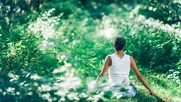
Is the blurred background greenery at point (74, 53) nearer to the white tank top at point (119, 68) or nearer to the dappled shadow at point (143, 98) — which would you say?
the dappled shadow at point (143, 98)

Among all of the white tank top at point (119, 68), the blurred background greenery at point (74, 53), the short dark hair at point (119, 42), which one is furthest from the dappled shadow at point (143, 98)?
the short dark hair at point (119, 42)

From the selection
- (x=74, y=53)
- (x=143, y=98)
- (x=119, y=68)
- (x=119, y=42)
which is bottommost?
(x=143, y=98)

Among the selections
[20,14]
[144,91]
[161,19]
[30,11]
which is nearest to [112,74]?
[144,91]

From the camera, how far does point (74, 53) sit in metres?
9.80

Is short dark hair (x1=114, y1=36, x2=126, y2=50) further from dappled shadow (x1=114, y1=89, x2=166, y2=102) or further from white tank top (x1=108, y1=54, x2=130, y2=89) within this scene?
dappled shadow (x1=114, y1=89, x2=166, y2=102)

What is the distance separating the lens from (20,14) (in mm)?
14195

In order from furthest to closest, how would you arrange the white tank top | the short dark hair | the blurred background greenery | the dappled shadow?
the dappled shadow → the white tank top → the short dark hair → the blurred background greenery

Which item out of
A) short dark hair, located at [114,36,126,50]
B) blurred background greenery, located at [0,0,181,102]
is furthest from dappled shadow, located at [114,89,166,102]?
short dark hair, located at [114,36,126,50]

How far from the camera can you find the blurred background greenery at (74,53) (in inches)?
178

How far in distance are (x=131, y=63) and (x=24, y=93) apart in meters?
2.88

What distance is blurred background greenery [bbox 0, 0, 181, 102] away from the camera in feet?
14.9

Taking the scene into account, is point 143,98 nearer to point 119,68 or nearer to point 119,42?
point 119,68

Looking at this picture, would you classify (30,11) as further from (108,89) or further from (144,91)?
(108,89)

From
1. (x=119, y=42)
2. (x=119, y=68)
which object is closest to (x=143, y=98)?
(x=119, y=68)
